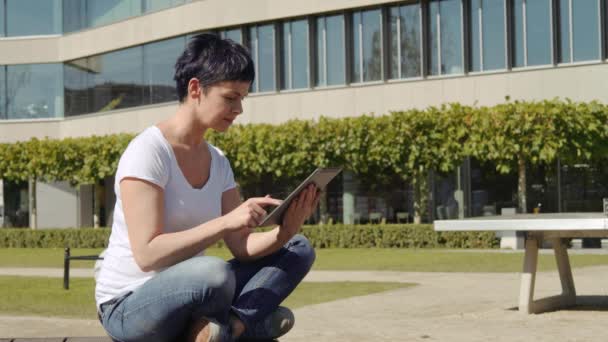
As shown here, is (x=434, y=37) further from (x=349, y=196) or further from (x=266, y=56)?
(x=266, y=56)

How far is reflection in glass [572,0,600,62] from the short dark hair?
27159 mm

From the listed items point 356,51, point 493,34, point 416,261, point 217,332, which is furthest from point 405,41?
point 217,332

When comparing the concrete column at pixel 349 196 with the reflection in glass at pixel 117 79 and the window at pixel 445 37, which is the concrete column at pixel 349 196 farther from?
the reflection in glass at pixel 117 79

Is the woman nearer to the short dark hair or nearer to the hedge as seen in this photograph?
the short dark hair

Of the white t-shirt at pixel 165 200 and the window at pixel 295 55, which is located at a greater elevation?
the window at pixel 295 55

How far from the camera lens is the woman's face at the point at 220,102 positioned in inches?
143

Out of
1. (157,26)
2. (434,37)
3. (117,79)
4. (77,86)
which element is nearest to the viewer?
(434,37)

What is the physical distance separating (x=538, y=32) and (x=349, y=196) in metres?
8.44

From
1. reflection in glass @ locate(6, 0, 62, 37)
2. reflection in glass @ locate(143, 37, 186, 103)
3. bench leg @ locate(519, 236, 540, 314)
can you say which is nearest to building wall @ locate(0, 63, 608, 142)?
reflection in glass @ locate(143, 37, 186, 103)

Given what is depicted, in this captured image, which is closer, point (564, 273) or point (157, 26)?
point (564, 273)

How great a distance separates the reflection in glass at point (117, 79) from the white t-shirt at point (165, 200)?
36.0 metres

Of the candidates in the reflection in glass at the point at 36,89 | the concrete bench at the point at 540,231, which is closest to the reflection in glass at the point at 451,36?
the reflection in glass at the point at 36,89

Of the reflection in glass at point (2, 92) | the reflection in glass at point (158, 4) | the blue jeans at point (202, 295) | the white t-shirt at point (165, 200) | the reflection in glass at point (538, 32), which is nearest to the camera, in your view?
the blue jeans at point (202, 295)

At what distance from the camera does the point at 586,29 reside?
1160 inches
